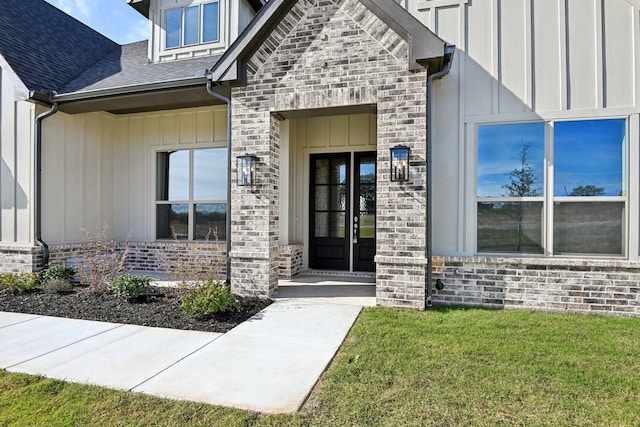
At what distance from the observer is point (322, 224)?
7.96 metres

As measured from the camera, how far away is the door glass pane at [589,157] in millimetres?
5145

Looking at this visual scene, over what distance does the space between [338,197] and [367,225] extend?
2.91 ft

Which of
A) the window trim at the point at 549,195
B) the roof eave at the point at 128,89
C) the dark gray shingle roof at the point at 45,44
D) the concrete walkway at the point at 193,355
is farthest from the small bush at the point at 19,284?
the window trim at the point at 549,195

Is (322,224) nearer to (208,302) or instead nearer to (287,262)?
(287,262)

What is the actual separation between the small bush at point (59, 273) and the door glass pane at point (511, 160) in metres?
7.22

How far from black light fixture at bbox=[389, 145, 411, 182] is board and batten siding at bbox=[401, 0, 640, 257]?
858 millimetres

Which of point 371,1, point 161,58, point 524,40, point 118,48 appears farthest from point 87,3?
point 524,40

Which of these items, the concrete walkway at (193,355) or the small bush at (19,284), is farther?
the small bush at (19,284)

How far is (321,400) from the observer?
283 cm

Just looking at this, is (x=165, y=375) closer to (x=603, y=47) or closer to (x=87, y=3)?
(x=603, y=47)

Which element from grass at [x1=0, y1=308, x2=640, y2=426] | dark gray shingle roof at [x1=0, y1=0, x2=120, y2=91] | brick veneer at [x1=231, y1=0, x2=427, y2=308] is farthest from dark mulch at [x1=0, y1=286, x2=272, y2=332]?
dark gray shingle roof at [x1=0, y1=0, x2=120, y2=91]

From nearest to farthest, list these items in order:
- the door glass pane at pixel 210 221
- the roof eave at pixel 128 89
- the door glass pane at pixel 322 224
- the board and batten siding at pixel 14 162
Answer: the roof eave at pixel 128 89, the board and batten siding at pixel 14 162, the door glass pane at pixel 322 224, the door glass pane at pixel 210 221

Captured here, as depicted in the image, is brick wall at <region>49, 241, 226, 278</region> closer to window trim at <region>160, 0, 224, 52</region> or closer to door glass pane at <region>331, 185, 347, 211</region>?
door glass pane at <region>331, 185, 347, 211</region>

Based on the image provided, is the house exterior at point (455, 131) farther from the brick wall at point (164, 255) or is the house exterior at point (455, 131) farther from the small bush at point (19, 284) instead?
the small bush at point (19, 284)
